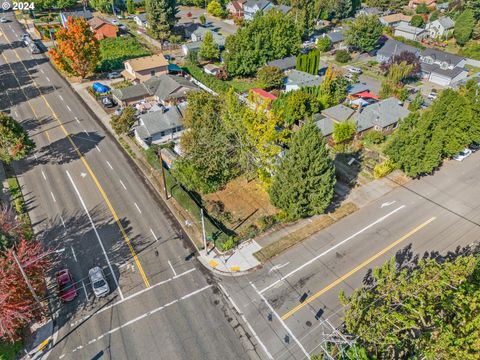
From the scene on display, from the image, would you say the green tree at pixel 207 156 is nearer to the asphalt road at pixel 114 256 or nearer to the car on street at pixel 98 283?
Answer: the asphalt road at pixel 114 256

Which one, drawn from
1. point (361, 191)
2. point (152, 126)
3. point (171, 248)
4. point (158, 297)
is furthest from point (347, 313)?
point (152, 126)

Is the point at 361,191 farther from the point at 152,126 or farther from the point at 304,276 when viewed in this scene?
the point at 152,126

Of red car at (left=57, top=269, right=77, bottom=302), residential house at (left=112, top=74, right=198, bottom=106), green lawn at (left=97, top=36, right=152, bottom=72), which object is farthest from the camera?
green lawn at (left=97, top=36, right=152, bottom=72)

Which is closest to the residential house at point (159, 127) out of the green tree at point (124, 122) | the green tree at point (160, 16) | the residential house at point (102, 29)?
the green tree at point (124, 122)

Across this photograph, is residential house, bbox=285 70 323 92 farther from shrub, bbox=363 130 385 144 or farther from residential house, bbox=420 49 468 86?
residential house, bbox=420 49 468 86

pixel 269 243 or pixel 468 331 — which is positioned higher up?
pixel 468 331

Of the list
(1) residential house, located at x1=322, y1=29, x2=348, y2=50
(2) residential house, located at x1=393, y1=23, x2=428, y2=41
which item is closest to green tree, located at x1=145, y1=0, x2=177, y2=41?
(1) residential house, located at x1=322, y1=29, x2=348, y2=50
